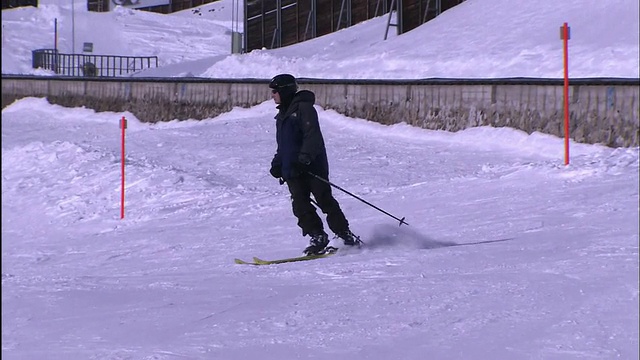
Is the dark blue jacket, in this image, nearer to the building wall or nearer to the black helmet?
the black helmet

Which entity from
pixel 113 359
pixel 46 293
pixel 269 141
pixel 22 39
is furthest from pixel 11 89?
pixel 113 359

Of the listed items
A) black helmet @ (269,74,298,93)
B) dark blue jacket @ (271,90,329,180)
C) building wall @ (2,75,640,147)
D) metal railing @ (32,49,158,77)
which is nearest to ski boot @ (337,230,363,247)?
dark blue jacket @ (271,90,329,180)

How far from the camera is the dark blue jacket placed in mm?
7520

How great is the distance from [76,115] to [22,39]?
27.4 meters

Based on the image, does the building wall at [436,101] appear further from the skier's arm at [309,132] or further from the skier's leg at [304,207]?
the skier's arm at [309,132]

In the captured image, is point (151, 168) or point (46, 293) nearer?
point (46, 293)

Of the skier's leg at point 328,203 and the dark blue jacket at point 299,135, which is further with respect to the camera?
the skier's leg at point 328,203

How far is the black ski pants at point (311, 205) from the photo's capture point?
25.7 ft

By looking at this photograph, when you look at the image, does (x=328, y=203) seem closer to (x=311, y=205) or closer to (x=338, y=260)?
(x=311, y=205)

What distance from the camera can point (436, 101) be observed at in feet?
54.2

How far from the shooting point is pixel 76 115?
27891 mm

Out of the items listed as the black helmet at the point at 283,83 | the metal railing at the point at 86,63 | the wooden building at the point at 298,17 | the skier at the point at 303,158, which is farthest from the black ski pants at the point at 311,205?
the metal railing at the point at 86,63

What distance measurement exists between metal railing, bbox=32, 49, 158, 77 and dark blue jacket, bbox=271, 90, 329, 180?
121 ft

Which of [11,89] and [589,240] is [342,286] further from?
[11,89]
